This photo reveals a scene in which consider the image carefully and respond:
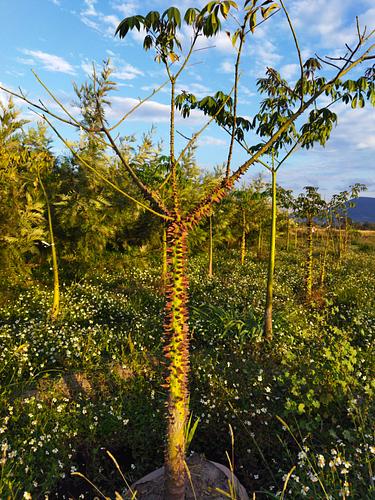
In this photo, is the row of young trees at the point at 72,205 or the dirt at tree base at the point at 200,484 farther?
the row of young trees at the point at 72,205

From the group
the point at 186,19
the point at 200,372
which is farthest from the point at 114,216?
the point at 186,19

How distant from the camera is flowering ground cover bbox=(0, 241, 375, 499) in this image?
3656 millimetres

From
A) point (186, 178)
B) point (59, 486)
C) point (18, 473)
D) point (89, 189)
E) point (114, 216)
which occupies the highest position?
point (186, 178)

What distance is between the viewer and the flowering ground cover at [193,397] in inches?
144

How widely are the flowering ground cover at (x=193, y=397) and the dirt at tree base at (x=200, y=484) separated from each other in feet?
1.17

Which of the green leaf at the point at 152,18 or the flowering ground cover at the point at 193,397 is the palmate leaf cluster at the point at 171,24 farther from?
the flowering ground cover at the point at 193,397

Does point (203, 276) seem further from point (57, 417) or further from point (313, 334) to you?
point (57, 417)

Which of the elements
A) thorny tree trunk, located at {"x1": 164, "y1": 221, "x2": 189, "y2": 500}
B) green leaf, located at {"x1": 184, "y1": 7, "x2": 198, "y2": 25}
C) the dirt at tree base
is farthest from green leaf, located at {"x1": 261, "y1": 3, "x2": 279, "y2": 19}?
the dirt at tree base

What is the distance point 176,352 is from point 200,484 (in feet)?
5.43

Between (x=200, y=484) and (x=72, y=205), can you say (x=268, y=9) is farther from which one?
(x=72, y=205)

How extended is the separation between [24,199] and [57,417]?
571cm

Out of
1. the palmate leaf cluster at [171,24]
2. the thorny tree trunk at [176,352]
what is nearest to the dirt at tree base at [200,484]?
the thorny tree trunk at [176,352]

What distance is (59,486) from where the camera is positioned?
3.74 m

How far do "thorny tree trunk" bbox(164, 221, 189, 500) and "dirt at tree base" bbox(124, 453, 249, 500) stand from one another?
0.33m
